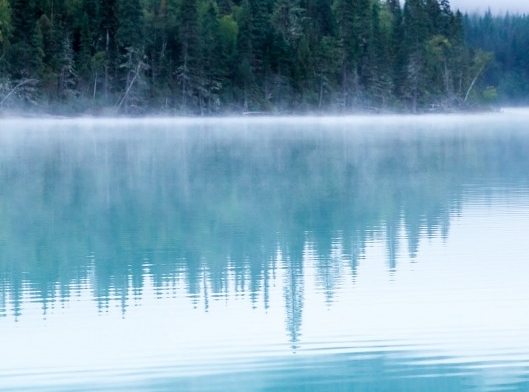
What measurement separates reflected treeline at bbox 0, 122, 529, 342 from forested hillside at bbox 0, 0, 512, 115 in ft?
134

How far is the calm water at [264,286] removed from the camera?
6.44 metres

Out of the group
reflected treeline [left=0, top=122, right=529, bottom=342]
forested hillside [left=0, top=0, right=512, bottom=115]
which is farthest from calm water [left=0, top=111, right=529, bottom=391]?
forested hillside [left=0, top=0, right=512, bottom=115]

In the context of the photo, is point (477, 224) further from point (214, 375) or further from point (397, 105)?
point (397, 105)

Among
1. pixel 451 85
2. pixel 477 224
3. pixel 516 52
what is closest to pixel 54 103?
pixel 451 85

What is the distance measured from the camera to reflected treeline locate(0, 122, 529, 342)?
9234mm

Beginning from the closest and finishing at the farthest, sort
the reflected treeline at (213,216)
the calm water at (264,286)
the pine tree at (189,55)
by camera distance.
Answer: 1. the calm water at (264,286)
2. the reflected treeline at (213,216)
3. the pine tree at (189,55)

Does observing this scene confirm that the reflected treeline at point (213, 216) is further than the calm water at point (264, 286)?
Yes

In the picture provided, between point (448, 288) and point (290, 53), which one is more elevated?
point (290, 53)

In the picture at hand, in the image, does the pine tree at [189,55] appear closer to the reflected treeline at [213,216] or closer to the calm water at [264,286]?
the reflected treeline at [213,216]

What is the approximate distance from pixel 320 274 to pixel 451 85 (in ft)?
286

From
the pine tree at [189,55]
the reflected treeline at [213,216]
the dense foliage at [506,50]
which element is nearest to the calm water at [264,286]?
the reflected treeline at [213,216]

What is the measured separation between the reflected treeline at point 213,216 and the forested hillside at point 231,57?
40868 millimetres

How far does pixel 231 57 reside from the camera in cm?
7762

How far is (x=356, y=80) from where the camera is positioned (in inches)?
3403
